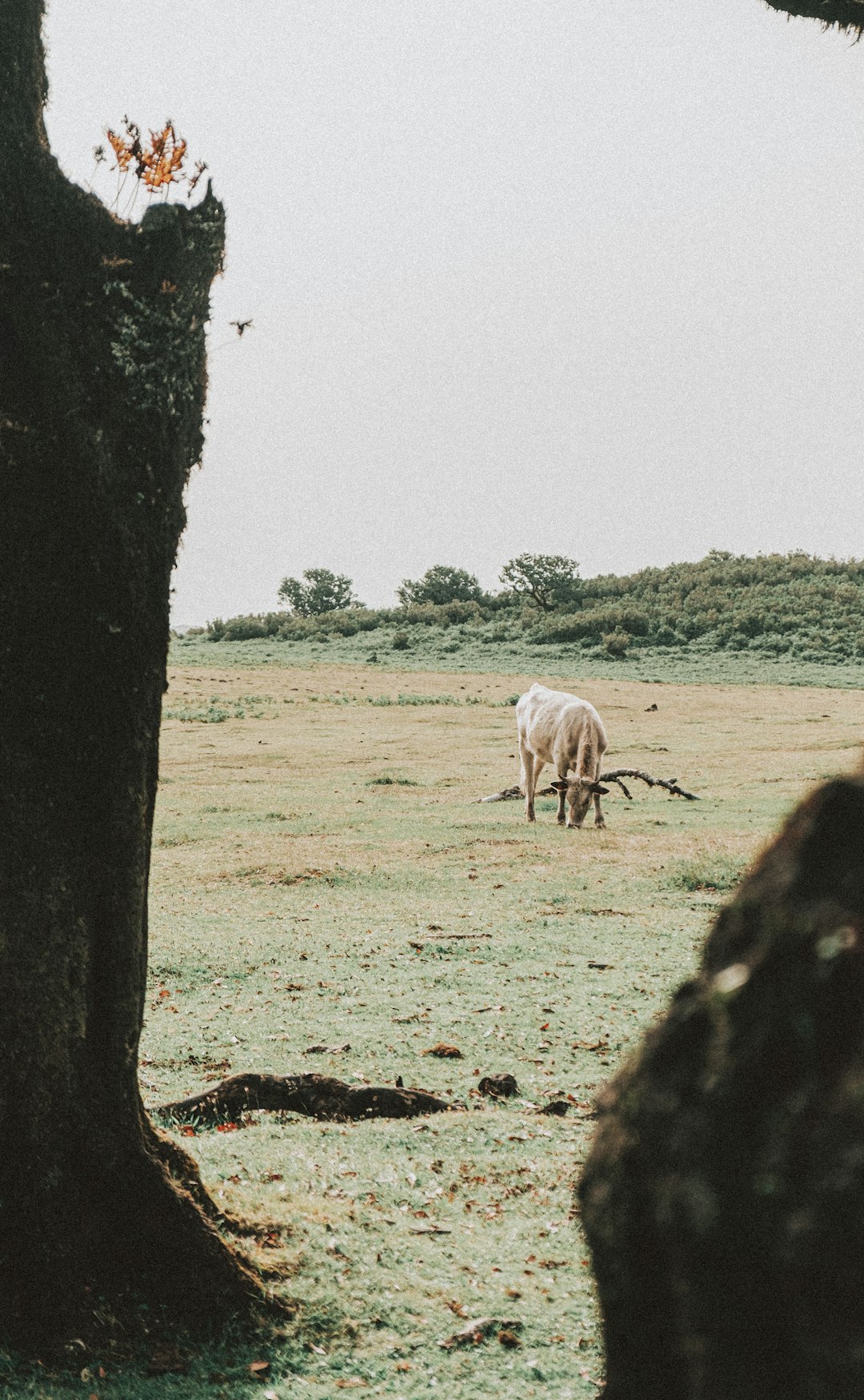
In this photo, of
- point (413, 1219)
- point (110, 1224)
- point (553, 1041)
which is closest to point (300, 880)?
point (553, 1041)

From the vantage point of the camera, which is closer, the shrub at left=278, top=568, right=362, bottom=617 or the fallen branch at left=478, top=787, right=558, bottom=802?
the fallen branch at left=478, top=787, right=558, bottom=802

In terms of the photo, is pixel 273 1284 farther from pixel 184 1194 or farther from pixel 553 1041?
pixel 553 1041

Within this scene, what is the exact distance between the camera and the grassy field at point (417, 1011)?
4547 mm

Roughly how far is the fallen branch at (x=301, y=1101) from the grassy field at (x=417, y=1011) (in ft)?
0.75

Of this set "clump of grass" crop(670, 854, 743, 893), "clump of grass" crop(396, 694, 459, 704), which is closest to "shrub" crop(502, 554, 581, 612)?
"clump of grass" crop(396, 694, 459, 704)

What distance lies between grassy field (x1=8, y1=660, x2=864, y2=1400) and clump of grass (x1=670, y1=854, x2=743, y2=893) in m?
0.05

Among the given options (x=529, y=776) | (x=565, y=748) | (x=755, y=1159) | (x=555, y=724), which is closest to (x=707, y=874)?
(x=565, y=748)

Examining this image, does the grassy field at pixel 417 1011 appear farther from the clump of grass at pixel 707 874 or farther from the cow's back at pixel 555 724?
the cow's back at pixel 555 724

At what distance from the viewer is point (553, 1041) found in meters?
9.53

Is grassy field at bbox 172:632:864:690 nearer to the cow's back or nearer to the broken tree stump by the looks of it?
the cow's back

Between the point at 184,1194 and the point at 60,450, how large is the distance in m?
3.05

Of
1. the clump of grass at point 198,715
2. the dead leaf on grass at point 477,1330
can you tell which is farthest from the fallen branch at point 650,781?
the clump of grass at point 198,715

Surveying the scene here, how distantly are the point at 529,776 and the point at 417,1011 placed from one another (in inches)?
596

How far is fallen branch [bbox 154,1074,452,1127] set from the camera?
24.2 ft
